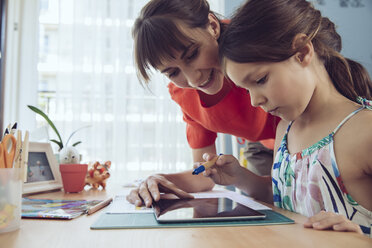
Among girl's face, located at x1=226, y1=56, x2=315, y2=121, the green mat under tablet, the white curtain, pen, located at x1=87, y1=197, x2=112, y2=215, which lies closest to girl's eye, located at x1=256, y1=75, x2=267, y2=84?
girl's face, located at x1=226, y1=56, x2=315, y2=121

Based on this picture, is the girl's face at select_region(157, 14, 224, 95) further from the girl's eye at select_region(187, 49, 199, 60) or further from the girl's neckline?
the girl's neckline

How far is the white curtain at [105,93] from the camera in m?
2.20

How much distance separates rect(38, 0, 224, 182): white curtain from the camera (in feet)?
7.23

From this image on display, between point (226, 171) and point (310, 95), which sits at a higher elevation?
point (310, 95)

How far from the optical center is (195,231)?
478mm

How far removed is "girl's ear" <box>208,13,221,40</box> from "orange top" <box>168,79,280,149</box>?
0.22 metres

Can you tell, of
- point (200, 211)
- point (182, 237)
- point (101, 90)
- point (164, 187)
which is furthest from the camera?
point (101, 90)

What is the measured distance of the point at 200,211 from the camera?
0.59 m

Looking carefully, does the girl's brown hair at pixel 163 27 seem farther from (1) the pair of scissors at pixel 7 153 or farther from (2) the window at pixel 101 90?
(2) the window at pixel 101 90

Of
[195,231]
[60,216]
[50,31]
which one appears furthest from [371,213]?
[50,31]

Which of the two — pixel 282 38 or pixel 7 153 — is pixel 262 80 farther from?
pixel 7 153

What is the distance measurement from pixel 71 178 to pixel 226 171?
0.49m

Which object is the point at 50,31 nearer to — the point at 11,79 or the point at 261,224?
the point at 11,79

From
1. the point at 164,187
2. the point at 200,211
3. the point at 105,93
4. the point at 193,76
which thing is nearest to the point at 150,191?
the point at 164,187
